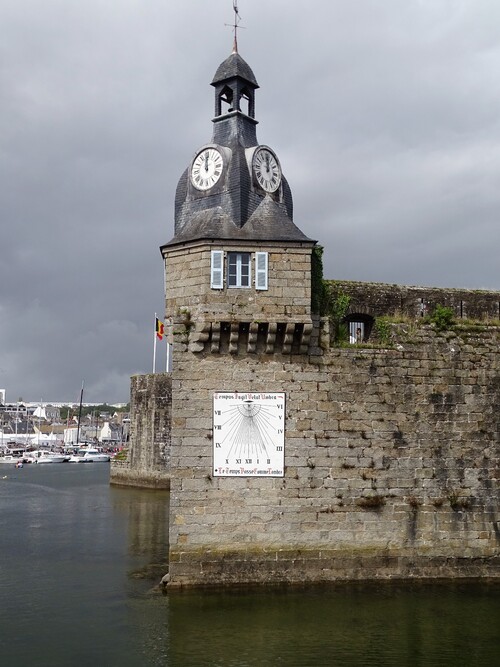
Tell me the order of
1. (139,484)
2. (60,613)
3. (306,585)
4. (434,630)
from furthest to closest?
(139,484) < (306,585) < (60,613) < (434,630)

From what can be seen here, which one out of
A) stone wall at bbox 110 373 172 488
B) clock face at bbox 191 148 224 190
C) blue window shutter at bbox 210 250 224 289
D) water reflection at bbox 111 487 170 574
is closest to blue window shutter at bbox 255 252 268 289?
blue window shutter at bbox 210 250 224 289

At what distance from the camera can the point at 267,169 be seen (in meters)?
16.7

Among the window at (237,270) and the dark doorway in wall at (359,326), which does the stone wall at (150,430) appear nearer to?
the dark doorway in wall at (359,326)

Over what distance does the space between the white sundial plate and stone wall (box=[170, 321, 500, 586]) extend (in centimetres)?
20

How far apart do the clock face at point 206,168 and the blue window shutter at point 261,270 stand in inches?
102

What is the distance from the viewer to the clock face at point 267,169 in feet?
53.8

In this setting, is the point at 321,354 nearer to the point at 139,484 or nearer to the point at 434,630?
the point at 434,630

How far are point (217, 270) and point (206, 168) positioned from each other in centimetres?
313

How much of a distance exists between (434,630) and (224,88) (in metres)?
13.6

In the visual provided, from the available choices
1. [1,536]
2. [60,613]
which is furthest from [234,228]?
[1,536]

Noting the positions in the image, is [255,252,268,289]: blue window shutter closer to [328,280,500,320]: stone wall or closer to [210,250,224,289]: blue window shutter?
[210,250,224,289]: blue window shutter

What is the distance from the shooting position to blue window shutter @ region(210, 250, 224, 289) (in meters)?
14.9

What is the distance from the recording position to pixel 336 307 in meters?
17.2

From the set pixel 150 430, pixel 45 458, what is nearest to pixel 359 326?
pixel 150 430
